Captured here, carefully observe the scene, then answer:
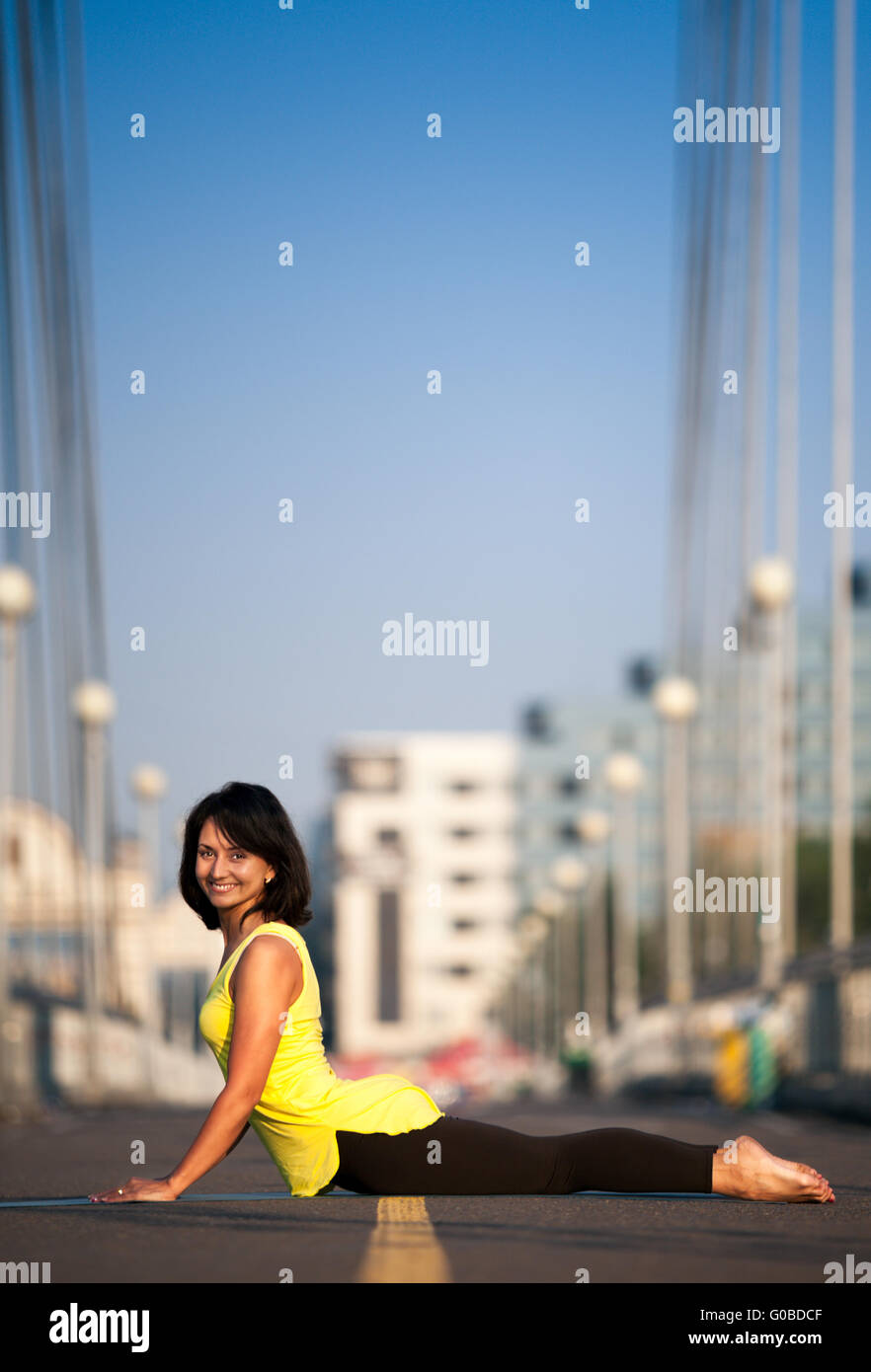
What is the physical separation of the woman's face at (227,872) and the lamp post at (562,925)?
177 ft

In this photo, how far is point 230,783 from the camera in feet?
16.2

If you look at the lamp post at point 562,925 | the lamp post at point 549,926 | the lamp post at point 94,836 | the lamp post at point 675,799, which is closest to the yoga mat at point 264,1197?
the lamp post at point 94,836

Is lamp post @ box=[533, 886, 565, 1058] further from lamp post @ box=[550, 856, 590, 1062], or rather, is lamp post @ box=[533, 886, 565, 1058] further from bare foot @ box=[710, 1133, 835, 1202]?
bare foot @ box=[710, 1133, 835, 1202]

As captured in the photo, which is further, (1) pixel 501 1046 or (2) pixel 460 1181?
(1) pixel 501 1046

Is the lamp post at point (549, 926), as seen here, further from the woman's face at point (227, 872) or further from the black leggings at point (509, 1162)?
the woman's face at point (227, 872)

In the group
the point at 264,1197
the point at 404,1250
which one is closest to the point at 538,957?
the point at 264,1197

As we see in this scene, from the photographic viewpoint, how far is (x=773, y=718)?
92.7ft

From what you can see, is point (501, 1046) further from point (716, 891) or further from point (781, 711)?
point (781, 711)

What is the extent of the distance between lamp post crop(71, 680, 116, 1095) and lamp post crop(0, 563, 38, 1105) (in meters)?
4.08

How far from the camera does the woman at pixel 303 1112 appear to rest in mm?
4688

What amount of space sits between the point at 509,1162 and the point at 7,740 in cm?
2113

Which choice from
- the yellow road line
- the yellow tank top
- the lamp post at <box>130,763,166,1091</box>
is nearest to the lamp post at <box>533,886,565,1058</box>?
the lamp post at <box>130,763,166,1091</box>
